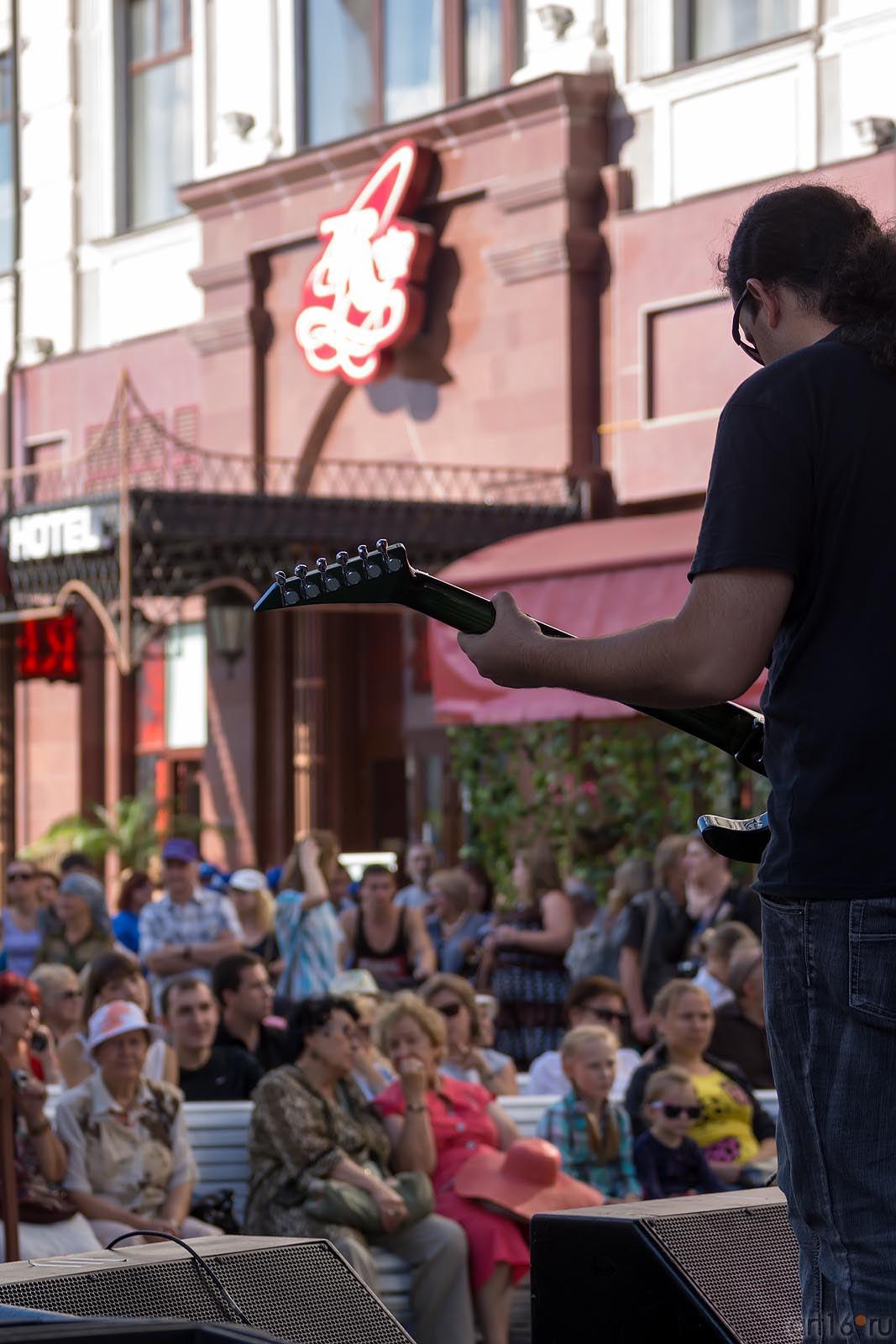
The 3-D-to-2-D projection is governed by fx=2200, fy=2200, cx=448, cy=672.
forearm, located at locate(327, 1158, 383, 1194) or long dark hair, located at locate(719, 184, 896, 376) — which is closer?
long dark hair, located at locate(719, 184, 896, 376)

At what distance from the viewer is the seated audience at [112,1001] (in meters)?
8.73

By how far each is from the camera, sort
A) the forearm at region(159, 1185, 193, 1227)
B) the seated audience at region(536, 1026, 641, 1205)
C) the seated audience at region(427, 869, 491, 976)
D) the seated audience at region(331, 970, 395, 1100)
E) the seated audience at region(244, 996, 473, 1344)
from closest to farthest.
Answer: the seated audience at region(244, 996, 473, 1344) < the forearm at region(159, 1185, 193, 1227) < the seated audience at region(536, 1026, 641, 1205) < the seated audience at region(331, 970, 395, 1100) < the seated audience at region(427, 869, 491, 976)

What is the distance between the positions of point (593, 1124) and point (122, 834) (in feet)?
41.3

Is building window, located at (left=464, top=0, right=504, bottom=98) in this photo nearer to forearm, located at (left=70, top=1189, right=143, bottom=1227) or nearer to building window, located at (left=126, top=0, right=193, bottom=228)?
building window, located at (left=126, top=0, right=193, bottom=228)

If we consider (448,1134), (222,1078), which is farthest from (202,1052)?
(448,1134)

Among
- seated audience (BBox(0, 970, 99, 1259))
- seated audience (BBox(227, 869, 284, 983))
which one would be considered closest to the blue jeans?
seated audience (BBox(0, 970, 99, 1259))

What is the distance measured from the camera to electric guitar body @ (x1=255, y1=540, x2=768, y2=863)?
331 cm

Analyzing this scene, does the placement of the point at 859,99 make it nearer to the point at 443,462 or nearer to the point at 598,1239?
the point at 443,462

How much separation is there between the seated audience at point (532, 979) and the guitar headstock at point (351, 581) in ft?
25.3

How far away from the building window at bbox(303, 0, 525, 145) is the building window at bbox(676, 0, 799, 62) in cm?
170

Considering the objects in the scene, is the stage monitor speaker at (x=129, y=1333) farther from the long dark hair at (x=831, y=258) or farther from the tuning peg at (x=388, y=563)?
the long dark hair at (x=831, y=258)

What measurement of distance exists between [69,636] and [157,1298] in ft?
56.9

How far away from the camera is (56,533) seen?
15.7 meters

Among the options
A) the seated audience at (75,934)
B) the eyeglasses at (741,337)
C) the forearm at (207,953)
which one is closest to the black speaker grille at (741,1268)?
the eyeglasses at (741,337)
